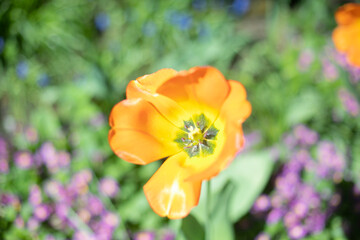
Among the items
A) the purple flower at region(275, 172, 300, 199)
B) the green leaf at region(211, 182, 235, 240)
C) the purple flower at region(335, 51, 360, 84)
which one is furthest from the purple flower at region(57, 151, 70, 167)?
the purple flower at region(335, 51, 360, 84)

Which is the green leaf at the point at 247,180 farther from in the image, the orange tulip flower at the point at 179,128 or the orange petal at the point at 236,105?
the orange petal at the point at 236,105

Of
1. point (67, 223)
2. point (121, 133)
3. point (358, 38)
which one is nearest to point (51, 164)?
point (67, 223)

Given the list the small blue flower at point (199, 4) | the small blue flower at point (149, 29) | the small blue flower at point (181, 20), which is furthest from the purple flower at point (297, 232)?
the small blue flower at point (199, 4)

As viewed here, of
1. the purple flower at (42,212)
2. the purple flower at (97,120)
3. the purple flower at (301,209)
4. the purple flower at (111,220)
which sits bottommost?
the purple flower at (301,209)

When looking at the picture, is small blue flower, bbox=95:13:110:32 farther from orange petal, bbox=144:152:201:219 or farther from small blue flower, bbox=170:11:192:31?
orange petal, bbox=144:152:201:219

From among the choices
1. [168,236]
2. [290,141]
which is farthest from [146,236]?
[290,141]

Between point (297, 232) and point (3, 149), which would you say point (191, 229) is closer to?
point (297, 232)

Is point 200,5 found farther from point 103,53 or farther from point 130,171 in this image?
point 130,171
